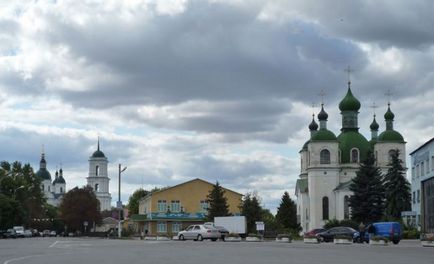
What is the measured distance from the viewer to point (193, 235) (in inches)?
2398

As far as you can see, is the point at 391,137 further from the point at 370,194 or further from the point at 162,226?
the point at 162,226

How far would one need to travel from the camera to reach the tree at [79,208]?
129m

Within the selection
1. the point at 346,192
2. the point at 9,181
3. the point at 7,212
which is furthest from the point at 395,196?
the point at 9,181

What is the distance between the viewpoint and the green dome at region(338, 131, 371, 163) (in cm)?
11650

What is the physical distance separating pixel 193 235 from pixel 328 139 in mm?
57530

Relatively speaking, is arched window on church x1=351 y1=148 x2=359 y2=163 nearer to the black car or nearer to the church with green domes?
the church with green domes

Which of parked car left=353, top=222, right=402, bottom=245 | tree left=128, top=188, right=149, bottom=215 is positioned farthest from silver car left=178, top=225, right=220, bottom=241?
tree left=128, top=188, right=149, bottom=215

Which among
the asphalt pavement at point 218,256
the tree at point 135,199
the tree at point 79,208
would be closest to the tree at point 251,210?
the tree at point 79,208

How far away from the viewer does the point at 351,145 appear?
4604 inches

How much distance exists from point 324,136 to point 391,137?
10.9m

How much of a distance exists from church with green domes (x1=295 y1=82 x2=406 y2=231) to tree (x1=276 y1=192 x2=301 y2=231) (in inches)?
64.7

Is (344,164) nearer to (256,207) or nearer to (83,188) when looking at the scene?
(256,207)

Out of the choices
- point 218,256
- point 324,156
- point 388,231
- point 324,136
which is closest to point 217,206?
point 324,156

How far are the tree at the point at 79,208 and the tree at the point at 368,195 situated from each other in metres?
53.6
